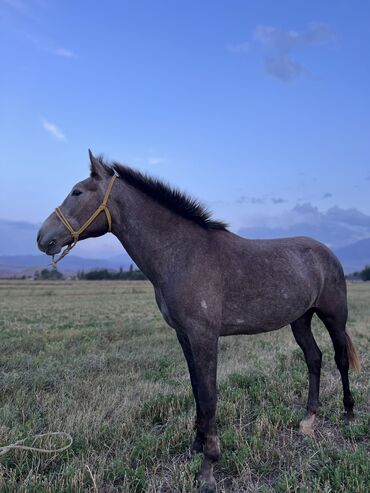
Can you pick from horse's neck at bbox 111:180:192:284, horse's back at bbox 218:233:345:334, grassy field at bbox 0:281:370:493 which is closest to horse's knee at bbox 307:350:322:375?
grassy field at bbox 0:281:370:493

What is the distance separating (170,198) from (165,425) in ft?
8.99

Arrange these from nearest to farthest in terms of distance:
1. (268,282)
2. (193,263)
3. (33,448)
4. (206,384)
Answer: (33,448) < (206,384) < (193,263) < (268,282)

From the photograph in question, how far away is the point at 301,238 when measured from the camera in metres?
5.52

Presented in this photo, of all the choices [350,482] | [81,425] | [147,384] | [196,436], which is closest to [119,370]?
[147,384]

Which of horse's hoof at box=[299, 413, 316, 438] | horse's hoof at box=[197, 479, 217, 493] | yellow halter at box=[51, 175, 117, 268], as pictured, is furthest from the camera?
horse's hoof at box=[299, 413, 316, 438]

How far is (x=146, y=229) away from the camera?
4.40 metres

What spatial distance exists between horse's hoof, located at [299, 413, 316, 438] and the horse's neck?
100 inches

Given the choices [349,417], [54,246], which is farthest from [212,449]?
[54,246]

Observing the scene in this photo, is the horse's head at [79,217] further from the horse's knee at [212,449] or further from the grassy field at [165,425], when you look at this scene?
the horse's knee at [212,449]

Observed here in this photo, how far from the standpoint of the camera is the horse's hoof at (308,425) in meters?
4.69

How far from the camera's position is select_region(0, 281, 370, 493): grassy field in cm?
362

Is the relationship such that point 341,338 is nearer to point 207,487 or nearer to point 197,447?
point 197,447

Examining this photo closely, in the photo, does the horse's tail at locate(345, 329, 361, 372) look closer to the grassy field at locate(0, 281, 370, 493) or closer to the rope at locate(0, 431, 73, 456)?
the grassy field at locate(0, 281, 370, 493)

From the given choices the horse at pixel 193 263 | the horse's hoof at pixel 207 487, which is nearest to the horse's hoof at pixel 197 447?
the horse at pixel 193 263
